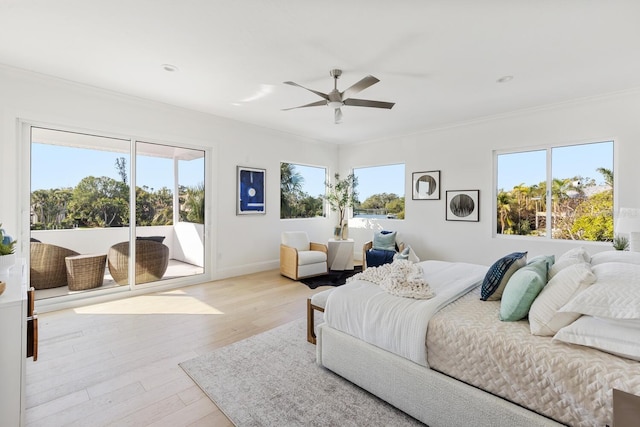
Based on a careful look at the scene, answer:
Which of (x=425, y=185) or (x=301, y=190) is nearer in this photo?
(x=425, y=185)

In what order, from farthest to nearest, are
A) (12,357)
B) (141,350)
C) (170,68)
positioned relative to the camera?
(170,68) → (141,350) → (12,357)

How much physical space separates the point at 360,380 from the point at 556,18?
3.07 meters

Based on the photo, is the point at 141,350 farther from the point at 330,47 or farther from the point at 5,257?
the point at 330,47

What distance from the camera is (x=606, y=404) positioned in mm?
1153

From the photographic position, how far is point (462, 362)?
1571 millimetres

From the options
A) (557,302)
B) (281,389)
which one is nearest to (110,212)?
(281,389)

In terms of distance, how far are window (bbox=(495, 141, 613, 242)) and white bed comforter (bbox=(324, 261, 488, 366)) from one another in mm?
2775

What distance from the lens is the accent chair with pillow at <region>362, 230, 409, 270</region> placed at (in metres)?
5.23

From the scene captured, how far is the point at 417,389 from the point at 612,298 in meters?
1.06

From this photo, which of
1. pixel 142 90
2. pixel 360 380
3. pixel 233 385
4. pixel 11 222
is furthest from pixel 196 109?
pixel 360 380

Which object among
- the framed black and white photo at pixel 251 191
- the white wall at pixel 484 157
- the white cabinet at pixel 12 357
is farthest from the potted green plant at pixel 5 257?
the white wall at pixel 484 157

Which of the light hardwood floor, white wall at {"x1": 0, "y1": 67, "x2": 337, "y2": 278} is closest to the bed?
the light hardwood floor

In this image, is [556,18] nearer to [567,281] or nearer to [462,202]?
[567,281]

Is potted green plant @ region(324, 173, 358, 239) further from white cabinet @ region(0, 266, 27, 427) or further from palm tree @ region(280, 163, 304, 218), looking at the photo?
white cabinet @ region(0, 266, 27, 427)
